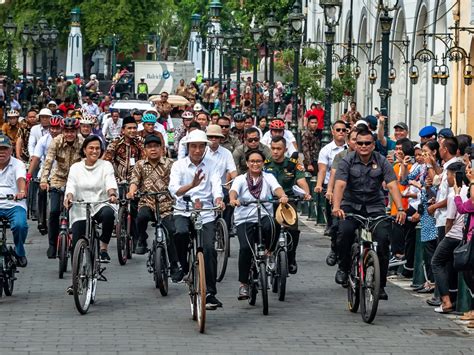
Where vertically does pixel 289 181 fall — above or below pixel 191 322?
above

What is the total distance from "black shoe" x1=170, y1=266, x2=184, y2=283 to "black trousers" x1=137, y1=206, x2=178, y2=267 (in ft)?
0.31

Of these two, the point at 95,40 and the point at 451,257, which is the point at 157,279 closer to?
the point at 451,257

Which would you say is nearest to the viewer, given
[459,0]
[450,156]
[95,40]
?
[450,156]

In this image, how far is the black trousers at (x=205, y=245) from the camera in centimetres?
1348

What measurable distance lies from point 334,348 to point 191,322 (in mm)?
1804

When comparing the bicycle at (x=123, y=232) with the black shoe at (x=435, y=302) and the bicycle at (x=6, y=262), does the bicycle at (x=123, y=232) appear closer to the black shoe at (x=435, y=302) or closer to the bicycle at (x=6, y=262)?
the bicycle at (x=6, y=262)

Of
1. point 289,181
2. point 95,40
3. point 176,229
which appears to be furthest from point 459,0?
point 95,40

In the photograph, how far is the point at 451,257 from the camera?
1426cm

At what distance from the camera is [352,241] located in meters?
14.5

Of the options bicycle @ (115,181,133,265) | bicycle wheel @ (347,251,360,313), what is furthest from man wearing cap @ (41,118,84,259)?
bicycle wheel @ (347,251,360,313)

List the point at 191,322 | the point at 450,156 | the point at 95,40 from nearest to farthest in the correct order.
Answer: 1. the point at 191,322
2. the point at 450,156
3. the point at 95,40

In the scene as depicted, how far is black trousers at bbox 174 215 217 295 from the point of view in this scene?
1348 cm

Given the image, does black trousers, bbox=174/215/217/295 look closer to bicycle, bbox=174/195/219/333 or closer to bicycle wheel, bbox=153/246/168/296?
bicycle, bbox=174/195/219/333

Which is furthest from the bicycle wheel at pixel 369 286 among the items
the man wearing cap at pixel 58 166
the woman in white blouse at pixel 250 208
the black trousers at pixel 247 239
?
the man wearing cap at pixel 58 166
